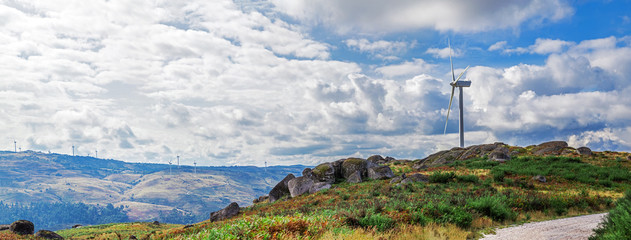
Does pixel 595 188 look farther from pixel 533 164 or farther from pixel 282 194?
pixel 282 194

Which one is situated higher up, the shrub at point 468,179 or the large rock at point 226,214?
the shrub at point 468,179

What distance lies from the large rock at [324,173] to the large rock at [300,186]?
1.74 meters

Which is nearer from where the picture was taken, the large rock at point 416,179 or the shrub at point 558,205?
the shrub at point 558,205

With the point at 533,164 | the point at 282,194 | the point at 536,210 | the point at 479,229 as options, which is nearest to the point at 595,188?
the point at 533,164

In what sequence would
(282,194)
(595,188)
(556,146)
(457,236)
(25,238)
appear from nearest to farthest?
(457,236) < (25,238) < (595,188) < (282,194) < (556,146)

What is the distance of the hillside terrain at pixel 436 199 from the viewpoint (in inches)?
612

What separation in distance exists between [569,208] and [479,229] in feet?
39.2

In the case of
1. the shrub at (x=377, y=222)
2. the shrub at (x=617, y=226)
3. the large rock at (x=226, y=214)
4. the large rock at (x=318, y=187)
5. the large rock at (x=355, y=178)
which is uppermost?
the shrub at (x=617, y=226)

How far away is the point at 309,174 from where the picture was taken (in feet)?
189

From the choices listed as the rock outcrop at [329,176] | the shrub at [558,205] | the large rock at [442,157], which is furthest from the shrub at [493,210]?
the large rock at [442,157]

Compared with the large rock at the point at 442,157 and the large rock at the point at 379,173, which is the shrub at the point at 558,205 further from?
the large rock at the point at 442,157

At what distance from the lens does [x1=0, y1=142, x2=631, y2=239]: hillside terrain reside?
15555mm

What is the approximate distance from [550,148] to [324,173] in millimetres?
45221

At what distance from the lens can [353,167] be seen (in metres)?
57.9
